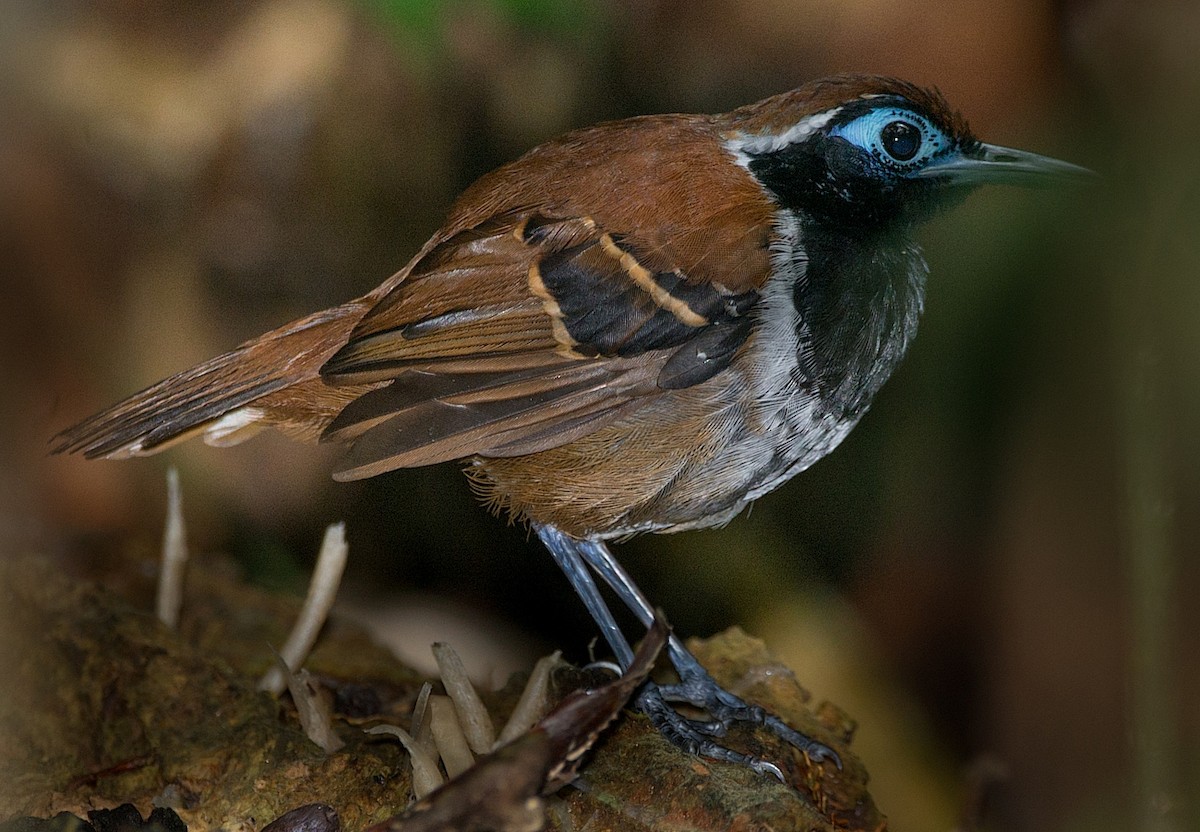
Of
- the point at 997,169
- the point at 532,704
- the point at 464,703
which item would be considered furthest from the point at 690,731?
the point at 997,169

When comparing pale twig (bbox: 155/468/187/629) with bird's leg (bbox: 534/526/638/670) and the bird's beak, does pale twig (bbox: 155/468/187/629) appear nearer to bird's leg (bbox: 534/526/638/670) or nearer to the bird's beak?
bird's leg (bbox: 534/526/638/670)

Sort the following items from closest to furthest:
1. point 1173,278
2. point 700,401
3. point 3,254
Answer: point 700,401
point 1173,278
point 3,254

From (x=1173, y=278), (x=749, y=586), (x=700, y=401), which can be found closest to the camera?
(x=700, y=401)

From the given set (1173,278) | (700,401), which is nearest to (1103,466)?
(1173,278)

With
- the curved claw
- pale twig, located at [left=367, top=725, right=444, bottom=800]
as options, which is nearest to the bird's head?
the curved claw

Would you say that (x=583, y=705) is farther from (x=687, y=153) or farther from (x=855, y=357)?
(x=687, y=153)

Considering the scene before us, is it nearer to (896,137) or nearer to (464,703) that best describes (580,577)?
(464,703)

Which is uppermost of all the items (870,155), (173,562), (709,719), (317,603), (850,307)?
(870,155)
